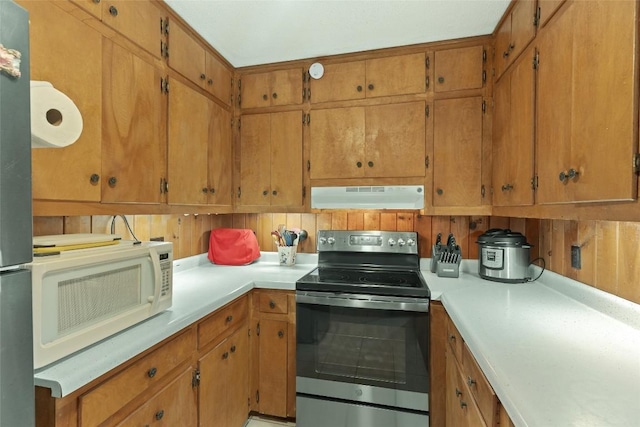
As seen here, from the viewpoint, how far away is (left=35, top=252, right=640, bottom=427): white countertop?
0.73 metres

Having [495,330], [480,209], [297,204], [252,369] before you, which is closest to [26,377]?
[495,330]

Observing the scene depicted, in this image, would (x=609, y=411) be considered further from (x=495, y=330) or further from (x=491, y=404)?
(x=495, y=330)

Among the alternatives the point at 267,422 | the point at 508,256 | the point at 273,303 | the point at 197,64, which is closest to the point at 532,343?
the point at 508,256

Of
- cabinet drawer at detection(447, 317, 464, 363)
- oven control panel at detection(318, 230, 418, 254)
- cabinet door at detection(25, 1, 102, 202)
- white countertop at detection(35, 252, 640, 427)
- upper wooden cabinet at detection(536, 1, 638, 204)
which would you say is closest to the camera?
white countertop at detection(35, 252, 640, 427)

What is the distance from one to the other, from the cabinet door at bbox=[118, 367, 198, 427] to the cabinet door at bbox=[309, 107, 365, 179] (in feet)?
4.77

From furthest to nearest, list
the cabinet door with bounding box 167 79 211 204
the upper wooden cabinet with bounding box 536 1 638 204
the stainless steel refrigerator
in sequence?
the cabinet door with bounding box 167 79 211 204 → the upper wooden cabinet with bounding box 536 1 638 204 → the stainless steel refrigerator

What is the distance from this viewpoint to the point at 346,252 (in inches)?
89.4

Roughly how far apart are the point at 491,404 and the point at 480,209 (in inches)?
50.6

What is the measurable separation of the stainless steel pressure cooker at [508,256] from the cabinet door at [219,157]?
179 centimetres

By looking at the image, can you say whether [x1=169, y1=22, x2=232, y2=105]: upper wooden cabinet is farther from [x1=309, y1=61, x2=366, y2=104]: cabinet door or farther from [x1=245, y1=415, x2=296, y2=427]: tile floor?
[x1=245, y1=415, x2=296, y2=427]: tile floor

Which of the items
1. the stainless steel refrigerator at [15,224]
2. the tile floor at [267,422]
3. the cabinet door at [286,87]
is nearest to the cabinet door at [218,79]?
the cabinet door at [286,87]

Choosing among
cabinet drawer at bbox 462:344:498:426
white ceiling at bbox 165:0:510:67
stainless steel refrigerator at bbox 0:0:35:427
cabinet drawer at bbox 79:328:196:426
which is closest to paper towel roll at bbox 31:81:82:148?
stainless steel refrigerator at bbox 0:0:35:427

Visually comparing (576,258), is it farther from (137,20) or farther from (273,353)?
(137,20)

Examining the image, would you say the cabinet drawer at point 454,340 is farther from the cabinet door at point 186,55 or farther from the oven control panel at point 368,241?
the cabinet door at point 186,55
